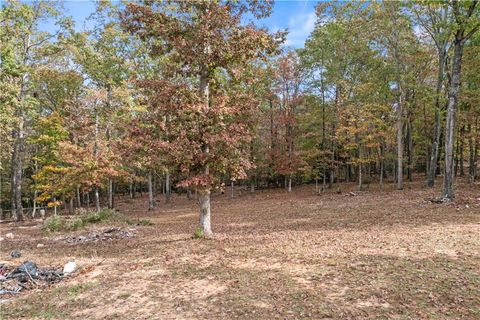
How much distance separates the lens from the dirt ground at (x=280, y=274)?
4.38 m

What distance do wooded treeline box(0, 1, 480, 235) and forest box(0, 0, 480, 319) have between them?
8cm

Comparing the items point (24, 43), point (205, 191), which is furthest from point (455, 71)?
point (24, 43)

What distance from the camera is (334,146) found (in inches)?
915

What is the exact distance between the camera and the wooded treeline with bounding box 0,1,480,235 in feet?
28.0

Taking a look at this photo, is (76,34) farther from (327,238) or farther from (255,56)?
(327,238)

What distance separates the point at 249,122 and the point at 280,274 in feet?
15.6

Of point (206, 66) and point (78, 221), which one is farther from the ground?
point (206, 66)

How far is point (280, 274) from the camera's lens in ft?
18.8

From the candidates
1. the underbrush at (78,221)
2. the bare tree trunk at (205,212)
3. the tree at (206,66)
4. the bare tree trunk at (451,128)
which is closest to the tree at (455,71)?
the bare tree trunk at (451,128)

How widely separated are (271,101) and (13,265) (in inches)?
813

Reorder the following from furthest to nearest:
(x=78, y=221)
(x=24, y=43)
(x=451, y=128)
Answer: (x=24, y=43) < (x=78, y=221) < (x=451, y=128)

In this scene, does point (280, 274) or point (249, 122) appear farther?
point (249, 122)

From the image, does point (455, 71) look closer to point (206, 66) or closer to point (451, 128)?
point (451, 128)

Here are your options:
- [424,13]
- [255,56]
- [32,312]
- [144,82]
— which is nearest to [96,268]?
[32,312]
